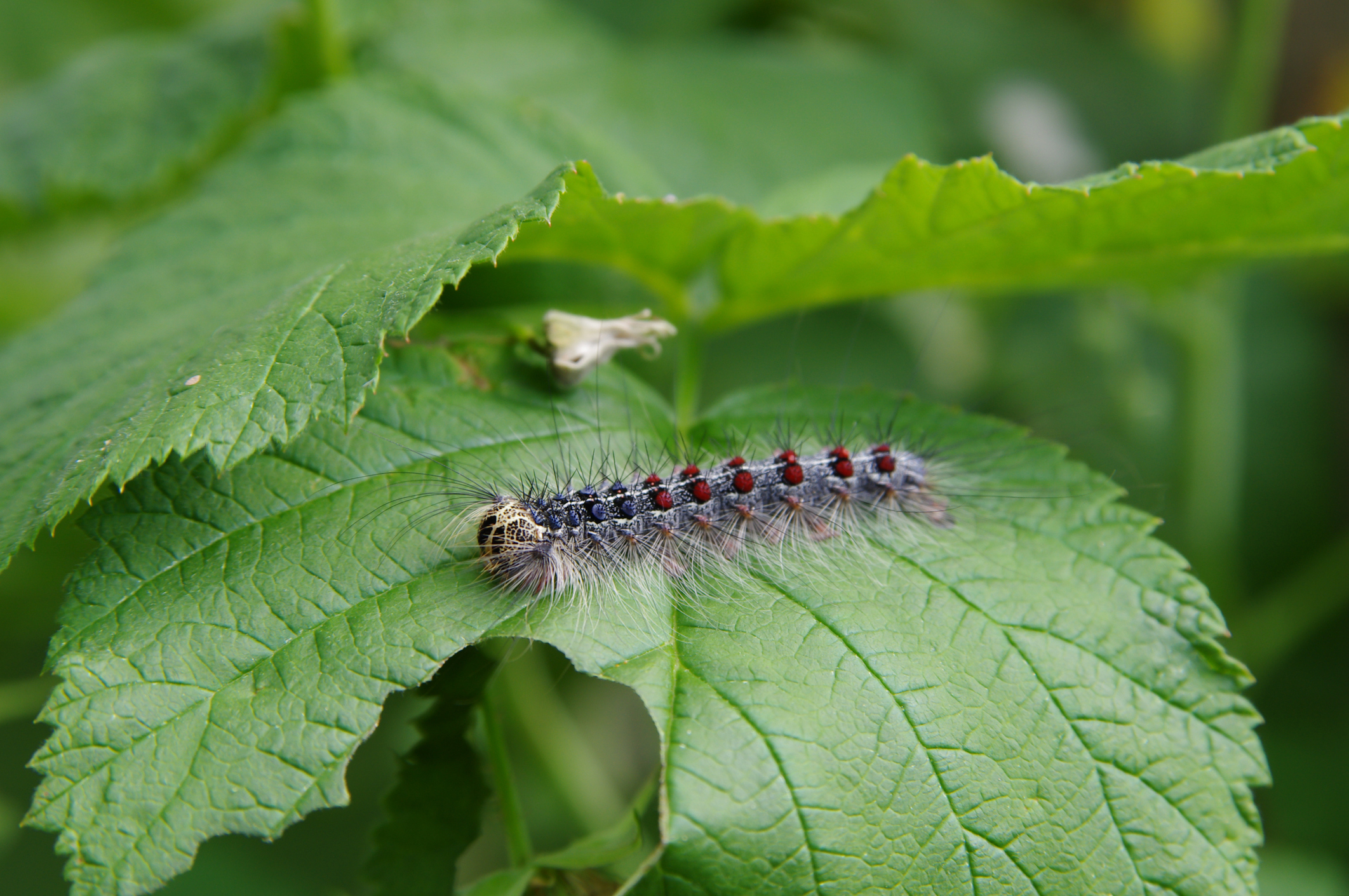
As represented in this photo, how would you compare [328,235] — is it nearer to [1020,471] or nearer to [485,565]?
[485,565]

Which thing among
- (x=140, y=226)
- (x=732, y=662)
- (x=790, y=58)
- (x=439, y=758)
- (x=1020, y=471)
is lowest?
(x=439, y=758)

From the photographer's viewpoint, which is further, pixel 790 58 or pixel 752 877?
pixel 790 58

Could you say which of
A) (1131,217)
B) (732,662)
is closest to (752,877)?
(732,662)

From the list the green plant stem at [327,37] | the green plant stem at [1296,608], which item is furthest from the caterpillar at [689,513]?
the green plant stem at [1296,608]

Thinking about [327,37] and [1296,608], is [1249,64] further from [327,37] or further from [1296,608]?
[327,37]

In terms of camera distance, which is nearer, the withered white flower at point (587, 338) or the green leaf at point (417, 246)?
the green leaf at point (417, 246)

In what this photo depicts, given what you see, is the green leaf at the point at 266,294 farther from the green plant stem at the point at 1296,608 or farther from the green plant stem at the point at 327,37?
the green plant stem at the point at 1296,608

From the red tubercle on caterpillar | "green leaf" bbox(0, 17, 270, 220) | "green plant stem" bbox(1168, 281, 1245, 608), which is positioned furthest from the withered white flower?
"green plant stem" bbox(1168, 281, 1245, 608)
